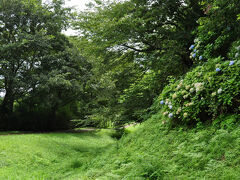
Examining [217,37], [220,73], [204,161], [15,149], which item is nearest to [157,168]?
[204,161]

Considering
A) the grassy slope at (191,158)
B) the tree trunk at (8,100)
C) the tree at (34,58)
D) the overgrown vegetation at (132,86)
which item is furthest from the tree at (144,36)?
the tree trunk at (8,100)

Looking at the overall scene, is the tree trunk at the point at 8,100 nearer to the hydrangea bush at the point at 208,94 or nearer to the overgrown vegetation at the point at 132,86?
the overgrown vegetation at the point at 132,86

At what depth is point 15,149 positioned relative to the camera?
8836mm

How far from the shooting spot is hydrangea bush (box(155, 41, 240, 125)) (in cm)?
320

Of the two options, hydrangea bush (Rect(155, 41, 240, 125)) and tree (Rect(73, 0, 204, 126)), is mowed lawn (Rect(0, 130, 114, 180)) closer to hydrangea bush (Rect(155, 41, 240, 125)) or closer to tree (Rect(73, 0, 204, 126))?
tree (Rect(73, 0, 204, 126))

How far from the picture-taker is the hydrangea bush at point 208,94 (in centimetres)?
320

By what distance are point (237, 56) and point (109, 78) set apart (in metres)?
6.83

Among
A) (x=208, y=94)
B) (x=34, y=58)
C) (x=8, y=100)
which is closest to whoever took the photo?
(x=208, y=94)

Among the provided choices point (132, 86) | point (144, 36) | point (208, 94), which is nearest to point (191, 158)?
point (208, 94)

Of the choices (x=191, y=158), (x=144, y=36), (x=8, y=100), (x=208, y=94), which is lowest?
(x=191, y=158)

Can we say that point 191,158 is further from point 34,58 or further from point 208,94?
point 34,58

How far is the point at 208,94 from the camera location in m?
3.42

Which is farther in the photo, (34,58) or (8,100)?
(34,58)

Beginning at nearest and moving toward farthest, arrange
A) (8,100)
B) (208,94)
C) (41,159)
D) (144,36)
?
(208,94)
(144,36)
(41,159)
(8,100)
